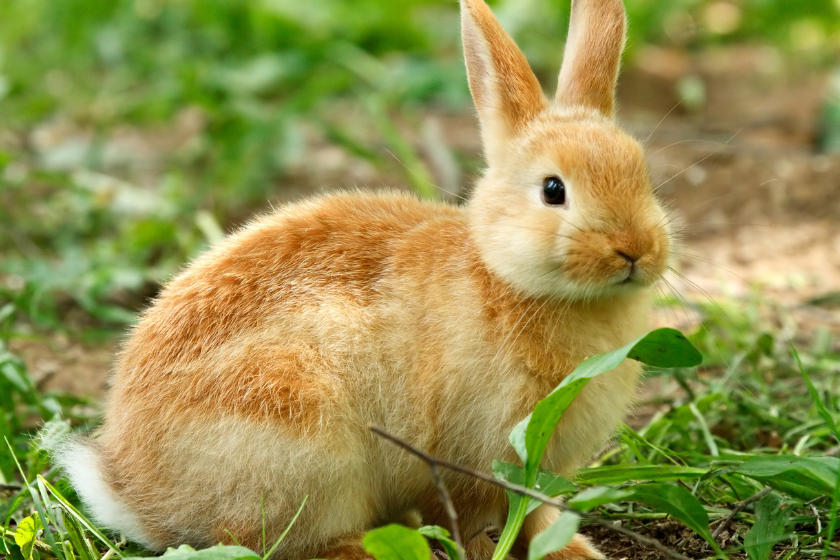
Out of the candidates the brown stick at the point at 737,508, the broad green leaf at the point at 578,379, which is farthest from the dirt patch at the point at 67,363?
the brown stick at the point at 737,508

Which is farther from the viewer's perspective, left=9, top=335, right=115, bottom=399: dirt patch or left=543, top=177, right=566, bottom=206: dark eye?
left=9, top=335, right=115, bottom=399: dirt patch

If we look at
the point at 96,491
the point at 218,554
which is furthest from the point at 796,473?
the point at 96,491

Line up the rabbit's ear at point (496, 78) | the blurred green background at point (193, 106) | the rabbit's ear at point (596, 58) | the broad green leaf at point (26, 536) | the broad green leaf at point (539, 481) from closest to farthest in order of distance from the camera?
the broad green leaf at point (539, 481), the broad green leaf at point (26, 536), the rabbit's ear at point (496, 78), the rabbit's ear at point (596, 58), the blurred green background at point (193, 106)

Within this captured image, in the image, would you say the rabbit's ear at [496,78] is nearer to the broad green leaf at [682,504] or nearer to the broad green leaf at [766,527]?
the broad green leaf at [682,504]

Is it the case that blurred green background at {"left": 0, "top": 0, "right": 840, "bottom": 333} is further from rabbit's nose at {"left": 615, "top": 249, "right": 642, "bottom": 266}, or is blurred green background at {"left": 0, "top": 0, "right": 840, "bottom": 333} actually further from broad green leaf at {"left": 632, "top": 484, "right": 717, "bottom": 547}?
broad green leaf at {"left": 632, "top": 484, "right": 717, "bottom": 547}

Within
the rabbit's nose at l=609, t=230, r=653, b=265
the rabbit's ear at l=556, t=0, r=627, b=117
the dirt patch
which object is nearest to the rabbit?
the rabbit's nose at l=609, t=230, r=653, b=265

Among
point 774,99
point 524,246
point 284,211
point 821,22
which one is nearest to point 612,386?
point 524,246

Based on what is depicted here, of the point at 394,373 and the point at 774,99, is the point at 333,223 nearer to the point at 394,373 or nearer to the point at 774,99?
the point at 394,373
